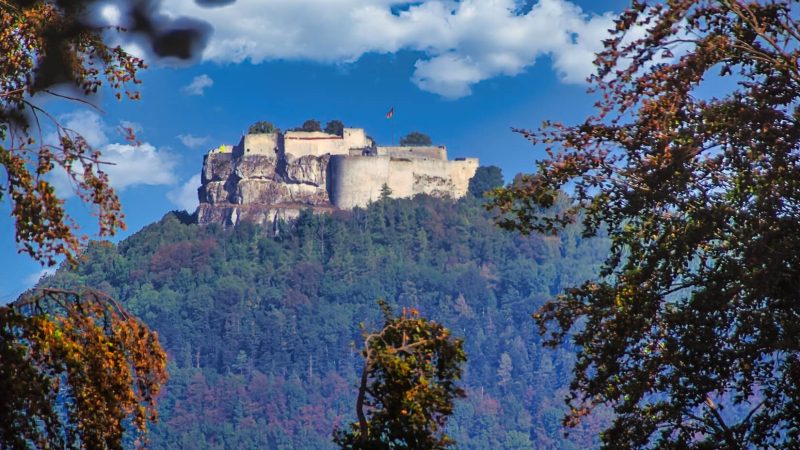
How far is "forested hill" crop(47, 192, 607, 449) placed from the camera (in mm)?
136500

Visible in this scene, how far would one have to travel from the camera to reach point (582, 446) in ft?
445

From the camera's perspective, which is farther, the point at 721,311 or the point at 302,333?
the point at 302,333

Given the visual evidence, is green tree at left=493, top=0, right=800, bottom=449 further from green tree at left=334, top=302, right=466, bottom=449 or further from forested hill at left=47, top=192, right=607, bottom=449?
forested hill at left=47, top=192, right=607, bottom=449

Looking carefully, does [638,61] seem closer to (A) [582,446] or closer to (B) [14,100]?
(B) [14,100]

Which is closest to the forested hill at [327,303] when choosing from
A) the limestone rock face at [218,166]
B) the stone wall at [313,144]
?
the limestone rock face at [218,166]

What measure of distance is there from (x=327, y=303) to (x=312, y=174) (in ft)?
84.0

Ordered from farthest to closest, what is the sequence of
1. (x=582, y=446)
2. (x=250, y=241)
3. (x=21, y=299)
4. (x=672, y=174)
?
(x=250, y=241)
(x=582, y=446)
(x=672, y=174)
(x=21, y=299)

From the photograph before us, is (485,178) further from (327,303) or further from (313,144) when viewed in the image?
(327,303)

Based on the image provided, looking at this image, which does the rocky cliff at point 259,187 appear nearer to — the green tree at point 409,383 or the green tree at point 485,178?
the green tree at point 485,178

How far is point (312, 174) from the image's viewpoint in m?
133

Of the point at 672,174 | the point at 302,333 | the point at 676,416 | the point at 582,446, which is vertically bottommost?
the point at 676,416

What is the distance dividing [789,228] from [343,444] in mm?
4184

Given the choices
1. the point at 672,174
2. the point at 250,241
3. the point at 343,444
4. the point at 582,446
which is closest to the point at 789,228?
the point at 672,174

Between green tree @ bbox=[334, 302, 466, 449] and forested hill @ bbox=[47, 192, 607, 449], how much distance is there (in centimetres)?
12097
